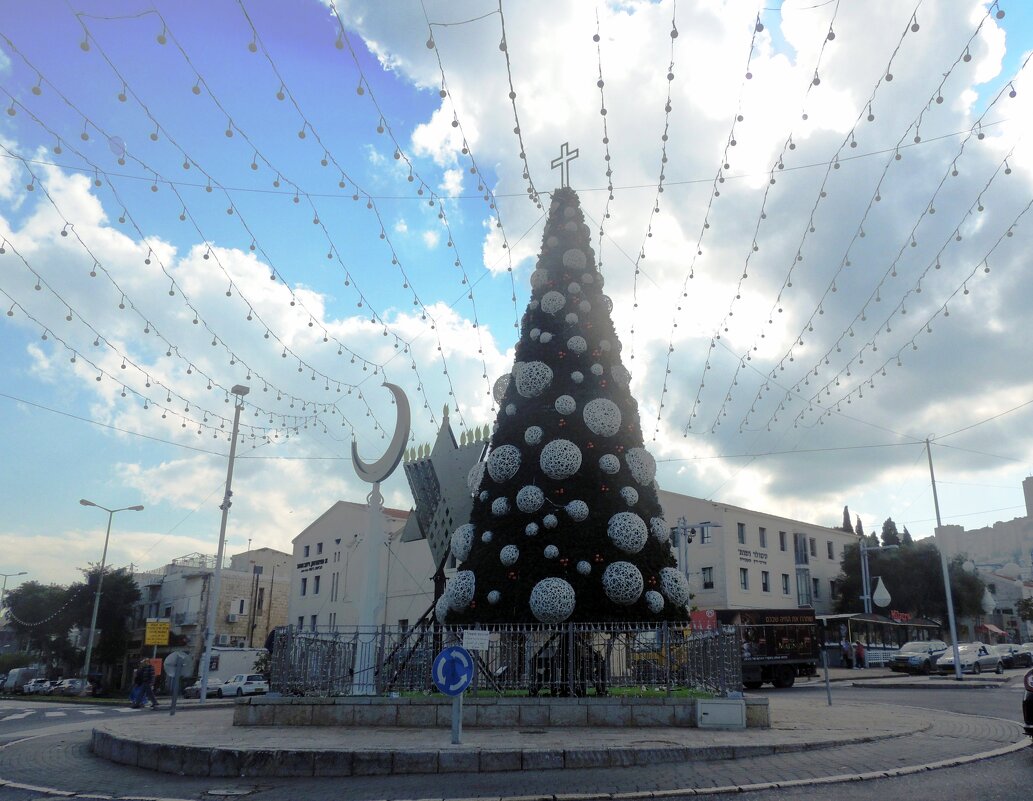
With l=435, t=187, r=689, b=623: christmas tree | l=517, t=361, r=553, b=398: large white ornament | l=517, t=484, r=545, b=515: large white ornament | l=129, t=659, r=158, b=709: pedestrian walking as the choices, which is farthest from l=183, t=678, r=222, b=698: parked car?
l=517, t=361, r=553, b=398: large white ornament

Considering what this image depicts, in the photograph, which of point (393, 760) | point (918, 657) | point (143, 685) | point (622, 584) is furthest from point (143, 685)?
point (918, 657)

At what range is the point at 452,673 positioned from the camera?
9.10 meters

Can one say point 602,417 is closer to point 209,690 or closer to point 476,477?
point 476,477

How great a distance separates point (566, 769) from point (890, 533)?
75.2m

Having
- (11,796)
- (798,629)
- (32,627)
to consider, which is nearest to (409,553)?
(798,629)

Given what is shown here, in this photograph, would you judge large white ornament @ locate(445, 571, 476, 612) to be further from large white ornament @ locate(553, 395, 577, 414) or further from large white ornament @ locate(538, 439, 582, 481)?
large white ornament @ locate(553, 395, 577, 414)

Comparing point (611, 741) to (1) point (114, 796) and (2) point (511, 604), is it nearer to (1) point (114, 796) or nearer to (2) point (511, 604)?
(2) point (511, 604)

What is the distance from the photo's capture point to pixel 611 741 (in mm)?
9555

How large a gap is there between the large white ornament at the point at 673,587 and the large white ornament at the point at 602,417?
9.19 ft

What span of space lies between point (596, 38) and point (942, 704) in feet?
55.9

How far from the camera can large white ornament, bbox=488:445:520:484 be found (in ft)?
48.6

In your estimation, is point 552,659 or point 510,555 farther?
point 510,555

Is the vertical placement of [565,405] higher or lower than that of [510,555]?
higher

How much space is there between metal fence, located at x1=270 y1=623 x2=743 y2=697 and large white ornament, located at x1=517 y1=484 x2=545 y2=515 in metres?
2.13
